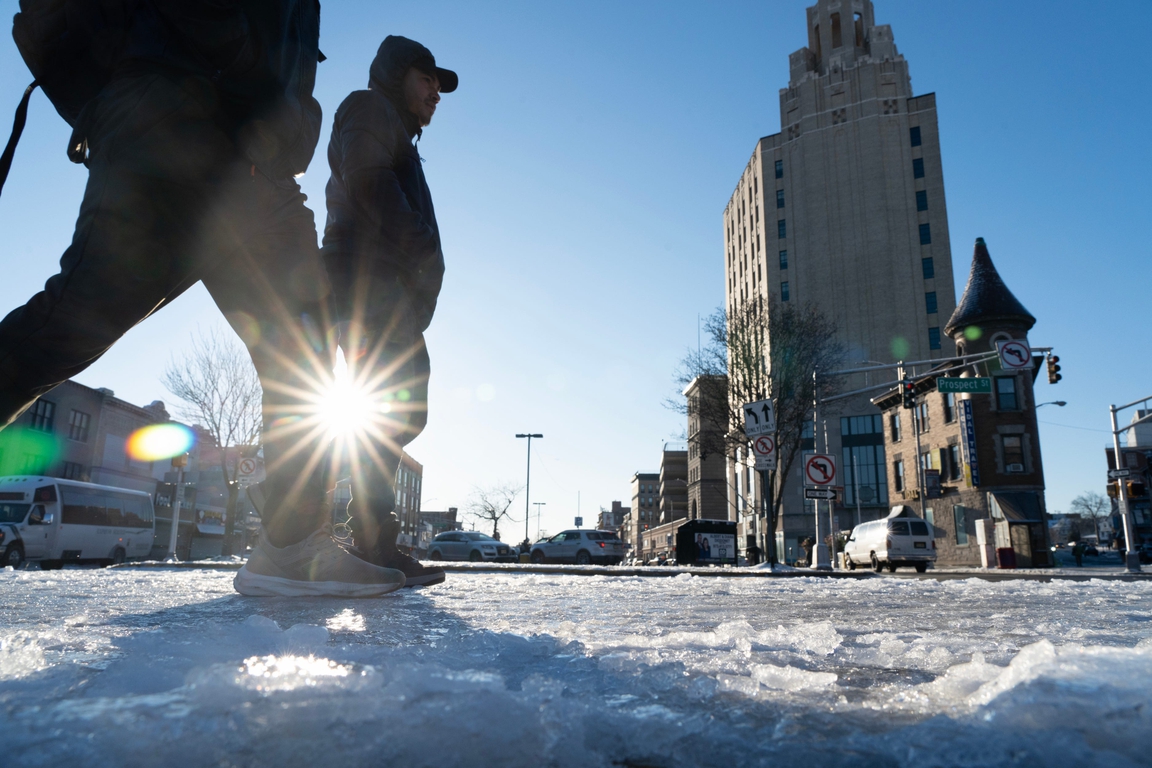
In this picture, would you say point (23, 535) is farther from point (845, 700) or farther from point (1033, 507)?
point (1033, 507)

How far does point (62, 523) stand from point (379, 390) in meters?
20.1

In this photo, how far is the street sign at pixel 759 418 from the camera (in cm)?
1572

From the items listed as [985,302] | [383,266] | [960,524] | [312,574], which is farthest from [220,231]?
[960,524]

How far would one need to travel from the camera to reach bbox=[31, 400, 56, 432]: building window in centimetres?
3778

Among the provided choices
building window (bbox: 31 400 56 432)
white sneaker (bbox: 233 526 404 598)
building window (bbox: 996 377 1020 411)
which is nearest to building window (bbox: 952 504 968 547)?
building window (bbox: 996 377 1020 411)

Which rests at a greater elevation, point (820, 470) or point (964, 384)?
point (964, 384)

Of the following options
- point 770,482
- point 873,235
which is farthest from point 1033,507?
point 873,235

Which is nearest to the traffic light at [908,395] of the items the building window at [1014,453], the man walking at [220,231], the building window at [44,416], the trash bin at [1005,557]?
the trash bin at [1005,557]

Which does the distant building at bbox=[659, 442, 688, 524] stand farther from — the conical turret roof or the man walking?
the man walking

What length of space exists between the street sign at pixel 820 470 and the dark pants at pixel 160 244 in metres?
15.2

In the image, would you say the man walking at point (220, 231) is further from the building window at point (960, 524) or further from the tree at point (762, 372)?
the building window at point (960, 524)

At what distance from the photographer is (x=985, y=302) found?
36875 millimetres

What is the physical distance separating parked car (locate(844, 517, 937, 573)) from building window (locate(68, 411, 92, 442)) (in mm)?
41956

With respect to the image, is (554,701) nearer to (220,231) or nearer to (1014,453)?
(220,231)
